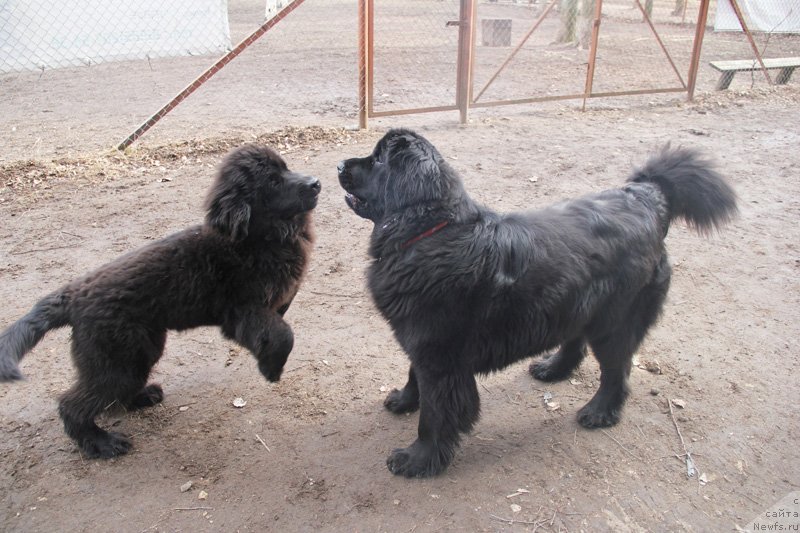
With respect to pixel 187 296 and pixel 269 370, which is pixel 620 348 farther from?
pixel 187 296

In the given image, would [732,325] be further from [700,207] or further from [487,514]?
[487,514]

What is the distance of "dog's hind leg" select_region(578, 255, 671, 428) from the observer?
3.22 meters

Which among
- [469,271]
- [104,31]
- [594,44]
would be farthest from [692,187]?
[104,31]

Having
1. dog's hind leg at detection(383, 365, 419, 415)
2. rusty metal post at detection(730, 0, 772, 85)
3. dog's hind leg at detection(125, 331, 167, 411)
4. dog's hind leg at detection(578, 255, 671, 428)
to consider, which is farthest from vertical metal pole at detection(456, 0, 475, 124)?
dog's hind leg at detection(125, 331, 167, 411)

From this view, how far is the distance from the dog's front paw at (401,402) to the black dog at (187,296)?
2.17 ft

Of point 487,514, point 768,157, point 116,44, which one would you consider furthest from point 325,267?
point 116,44

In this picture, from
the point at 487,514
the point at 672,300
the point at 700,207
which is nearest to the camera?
the point at 487,514

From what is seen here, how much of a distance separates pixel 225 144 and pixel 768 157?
6.65 metres

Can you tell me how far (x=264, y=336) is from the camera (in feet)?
10.5

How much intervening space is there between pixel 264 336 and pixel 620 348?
6.28 feet

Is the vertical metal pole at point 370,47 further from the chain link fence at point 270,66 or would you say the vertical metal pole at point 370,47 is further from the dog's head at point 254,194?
the dog's head at point 254,194

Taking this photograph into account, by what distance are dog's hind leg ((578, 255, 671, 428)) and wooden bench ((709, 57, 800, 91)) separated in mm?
9151

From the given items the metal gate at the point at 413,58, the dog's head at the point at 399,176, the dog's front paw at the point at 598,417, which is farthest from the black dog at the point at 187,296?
the metal gate at the point at 413,58

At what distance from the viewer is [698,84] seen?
11.6 m
